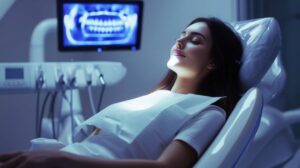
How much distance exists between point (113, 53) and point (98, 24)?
2.34 ft

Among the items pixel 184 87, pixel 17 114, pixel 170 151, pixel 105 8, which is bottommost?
pixel 17 114

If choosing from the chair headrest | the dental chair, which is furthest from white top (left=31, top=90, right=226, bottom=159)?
the chair headrest

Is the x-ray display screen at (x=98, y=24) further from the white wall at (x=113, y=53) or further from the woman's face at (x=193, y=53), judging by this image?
the woman's face at (x=193, y=53)

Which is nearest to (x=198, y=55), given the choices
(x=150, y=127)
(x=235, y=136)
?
(x=150, y=127)

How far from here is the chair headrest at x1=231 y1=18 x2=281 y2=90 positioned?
57.7 inches

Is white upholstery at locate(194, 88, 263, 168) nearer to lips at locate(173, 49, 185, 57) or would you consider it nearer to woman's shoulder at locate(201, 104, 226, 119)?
woman's shoulder at locate(201, 104, 226, 119)

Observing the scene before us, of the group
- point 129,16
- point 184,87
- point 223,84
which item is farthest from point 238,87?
point 129,16

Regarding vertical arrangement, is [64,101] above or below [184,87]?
below

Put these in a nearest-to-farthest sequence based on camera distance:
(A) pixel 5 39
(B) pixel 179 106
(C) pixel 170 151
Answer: (C) pixel 170 151, (B) pixel 179 106, (A) pixel 5 39

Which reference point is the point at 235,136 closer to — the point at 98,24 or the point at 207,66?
the point at 207,66

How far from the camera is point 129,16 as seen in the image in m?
2.05

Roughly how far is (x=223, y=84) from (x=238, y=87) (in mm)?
54

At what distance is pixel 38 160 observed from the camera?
997 millimetres

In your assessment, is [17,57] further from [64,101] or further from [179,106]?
[179,106]
